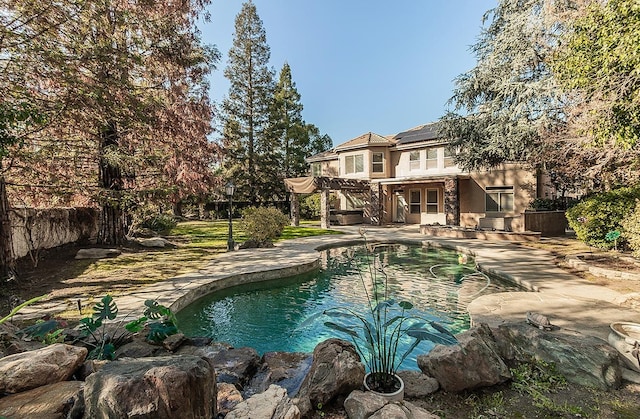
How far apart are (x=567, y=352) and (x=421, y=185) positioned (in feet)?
59.7

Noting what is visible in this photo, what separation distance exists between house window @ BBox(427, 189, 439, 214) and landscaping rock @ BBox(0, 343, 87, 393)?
20.2 metres

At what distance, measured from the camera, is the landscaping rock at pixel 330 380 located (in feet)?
8.40

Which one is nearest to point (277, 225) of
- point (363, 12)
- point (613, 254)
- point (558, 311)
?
point (558, 311)

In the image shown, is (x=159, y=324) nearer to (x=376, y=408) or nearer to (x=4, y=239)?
(x=376, y=408)

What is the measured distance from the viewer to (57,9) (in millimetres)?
6027

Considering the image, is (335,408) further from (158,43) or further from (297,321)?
(158,43)

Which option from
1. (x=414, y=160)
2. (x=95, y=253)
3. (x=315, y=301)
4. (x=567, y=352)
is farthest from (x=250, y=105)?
(x=567, y=352)

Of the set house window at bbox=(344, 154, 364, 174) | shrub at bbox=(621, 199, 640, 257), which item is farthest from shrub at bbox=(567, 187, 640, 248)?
house window at bbox=(344, 154, 364, 174)

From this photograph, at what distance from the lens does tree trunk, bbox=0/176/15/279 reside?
6836 mm

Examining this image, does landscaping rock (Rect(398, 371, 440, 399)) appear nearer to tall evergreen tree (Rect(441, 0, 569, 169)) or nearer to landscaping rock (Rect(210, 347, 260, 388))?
landscaping rock (Rect(210, 347, 260, 388))

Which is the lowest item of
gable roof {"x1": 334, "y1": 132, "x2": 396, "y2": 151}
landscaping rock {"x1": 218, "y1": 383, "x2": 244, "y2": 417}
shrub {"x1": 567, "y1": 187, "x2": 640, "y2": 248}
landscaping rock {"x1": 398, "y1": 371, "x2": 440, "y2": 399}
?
landscaping rock {"x1": 398, "y1": 371, "x2": 440, "y2": 399}

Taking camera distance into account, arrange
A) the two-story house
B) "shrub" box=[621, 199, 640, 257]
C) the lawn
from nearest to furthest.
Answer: the lawn
"shrub" box=[621, 199, 640, 257]
the two-story house

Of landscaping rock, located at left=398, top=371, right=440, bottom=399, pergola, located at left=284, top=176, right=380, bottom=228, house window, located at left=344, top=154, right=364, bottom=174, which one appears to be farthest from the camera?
house window, located at left=344, top=154, right=364, bottom=174

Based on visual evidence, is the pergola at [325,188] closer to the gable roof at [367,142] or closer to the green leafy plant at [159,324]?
the gable roof at [367,142]
